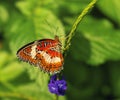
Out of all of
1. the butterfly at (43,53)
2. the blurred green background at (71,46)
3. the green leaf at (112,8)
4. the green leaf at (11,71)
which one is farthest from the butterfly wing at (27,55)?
the green leaf at (112,8)

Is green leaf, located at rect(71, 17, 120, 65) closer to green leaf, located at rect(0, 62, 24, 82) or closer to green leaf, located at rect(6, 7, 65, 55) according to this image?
green leaf, located at rect(6, 7, 65, 55)

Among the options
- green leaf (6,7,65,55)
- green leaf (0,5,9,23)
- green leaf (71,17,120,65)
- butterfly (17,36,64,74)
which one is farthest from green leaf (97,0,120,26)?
butterfly (17,36,64,74)

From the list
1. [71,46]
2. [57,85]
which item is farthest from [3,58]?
[57,85]

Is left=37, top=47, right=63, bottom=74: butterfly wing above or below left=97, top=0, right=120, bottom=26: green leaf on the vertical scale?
below

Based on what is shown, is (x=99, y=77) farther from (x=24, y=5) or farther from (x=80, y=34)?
(x=24, y=5)

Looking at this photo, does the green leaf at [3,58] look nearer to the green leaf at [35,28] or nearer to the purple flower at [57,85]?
the green leaf at [35,28]

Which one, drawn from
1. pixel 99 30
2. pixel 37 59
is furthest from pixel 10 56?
pixel 37 59
